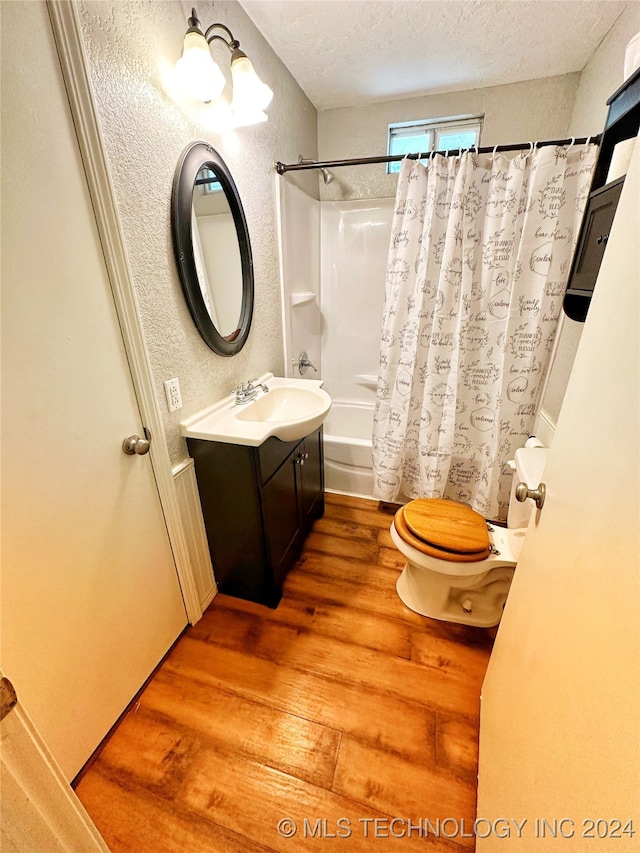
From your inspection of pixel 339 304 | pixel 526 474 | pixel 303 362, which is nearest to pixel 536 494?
pixel 526 474

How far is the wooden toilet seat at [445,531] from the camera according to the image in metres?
1.31

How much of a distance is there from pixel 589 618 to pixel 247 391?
4.54 feet

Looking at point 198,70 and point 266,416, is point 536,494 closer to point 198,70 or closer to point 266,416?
point 266,416

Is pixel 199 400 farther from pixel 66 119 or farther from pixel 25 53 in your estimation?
pixel 25 53

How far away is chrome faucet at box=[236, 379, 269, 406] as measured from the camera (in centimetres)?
154

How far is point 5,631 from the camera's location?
79 cm

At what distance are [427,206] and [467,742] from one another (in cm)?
217

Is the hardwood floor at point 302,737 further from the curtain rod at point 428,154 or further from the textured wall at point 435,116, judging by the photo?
the textured wall at point 435,116

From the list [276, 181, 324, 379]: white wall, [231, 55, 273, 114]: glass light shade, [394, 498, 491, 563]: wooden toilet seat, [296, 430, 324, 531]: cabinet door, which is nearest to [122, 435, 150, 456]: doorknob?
[296, 430, 324, 531]: cabinet door

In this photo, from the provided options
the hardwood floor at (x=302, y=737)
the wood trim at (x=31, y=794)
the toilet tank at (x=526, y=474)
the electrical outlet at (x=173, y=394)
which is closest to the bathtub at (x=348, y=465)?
the hardwood floor at (x=302, y=737)

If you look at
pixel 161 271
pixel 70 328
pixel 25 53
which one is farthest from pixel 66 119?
pixel 70 328

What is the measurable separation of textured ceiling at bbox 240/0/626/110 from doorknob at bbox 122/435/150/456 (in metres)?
1.78

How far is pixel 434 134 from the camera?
2.20 meters

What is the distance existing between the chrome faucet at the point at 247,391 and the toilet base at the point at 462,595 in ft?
3.54
